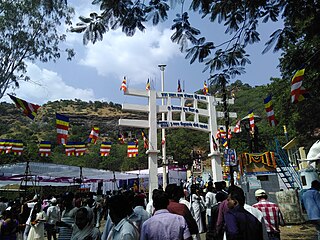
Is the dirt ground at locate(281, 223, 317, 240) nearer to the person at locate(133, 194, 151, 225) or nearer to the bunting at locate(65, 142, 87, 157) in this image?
the person at locate(133, 194, 151, 225)

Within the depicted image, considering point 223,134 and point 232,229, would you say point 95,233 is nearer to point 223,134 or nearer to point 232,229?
point 232,229

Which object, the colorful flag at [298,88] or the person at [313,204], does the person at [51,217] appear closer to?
the person at [313,204]

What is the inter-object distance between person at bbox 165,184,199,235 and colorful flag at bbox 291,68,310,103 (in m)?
3.74

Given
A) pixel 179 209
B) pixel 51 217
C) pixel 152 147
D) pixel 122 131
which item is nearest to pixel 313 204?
pixel 179 209

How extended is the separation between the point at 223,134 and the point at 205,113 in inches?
75.2

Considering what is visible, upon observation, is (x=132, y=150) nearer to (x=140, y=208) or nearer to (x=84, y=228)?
(x=140, y=208)

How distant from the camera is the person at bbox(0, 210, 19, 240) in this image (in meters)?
5.04

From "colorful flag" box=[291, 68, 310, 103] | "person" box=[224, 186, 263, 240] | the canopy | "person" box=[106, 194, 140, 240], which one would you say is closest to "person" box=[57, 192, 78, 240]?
"person" box=[106, 194, 140, 240]

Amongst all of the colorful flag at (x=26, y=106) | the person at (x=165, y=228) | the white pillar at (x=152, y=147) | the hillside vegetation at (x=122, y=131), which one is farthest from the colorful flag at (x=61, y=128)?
the person at (x=165, y=228)

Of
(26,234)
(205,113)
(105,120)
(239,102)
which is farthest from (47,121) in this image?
(26,234)

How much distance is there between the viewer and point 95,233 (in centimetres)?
302

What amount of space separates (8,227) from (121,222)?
3818mm

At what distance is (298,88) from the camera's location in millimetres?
6270

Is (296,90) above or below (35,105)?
below
